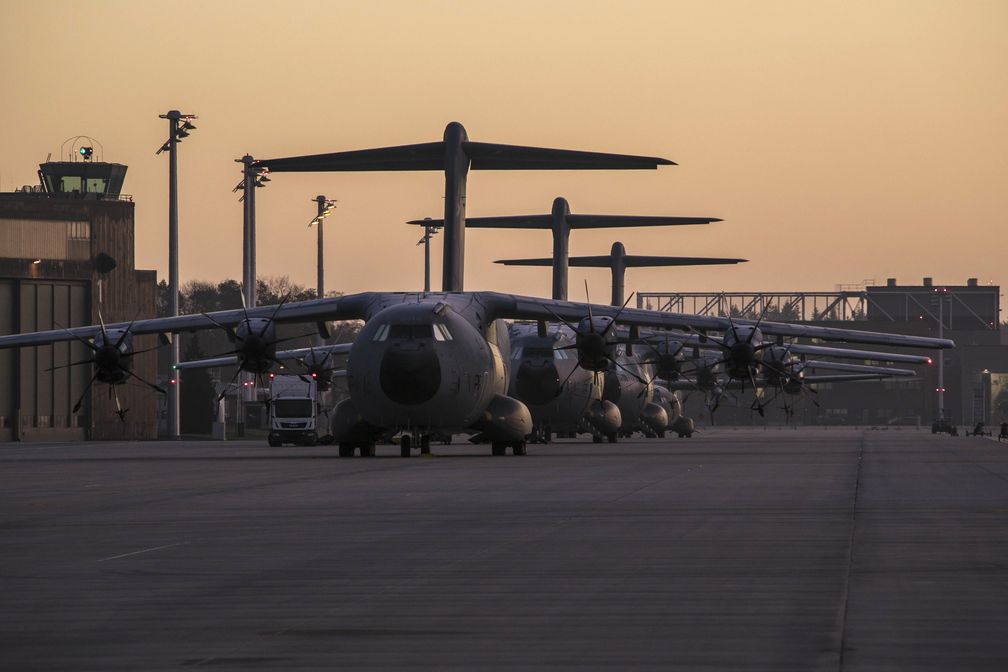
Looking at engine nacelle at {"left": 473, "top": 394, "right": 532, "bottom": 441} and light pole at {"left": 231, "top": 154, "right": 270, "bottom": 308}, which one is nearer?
engine nacelle at {"left": 473, "top": 394, "right": 532, "bottom": 441}

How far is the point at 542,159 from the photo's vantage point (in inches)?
1752

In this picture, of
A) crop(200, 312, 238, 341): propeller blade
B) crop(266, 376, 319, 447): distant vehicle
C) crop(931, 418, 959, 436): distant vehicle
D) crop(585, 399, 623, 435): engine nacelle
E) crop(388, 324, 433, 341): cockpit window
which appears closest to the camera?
crop(388, 324, 433, 341): cockpit window

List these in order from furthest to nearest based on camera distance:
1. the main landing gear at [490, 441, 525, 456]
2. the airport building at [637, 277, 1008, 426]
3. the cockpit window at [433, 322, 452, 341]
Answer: the airport building at [637, 277, 1008, 426], the main landing gear at [490, 441, 525, 456], the cockpit window at [433, 322, 452, 341]

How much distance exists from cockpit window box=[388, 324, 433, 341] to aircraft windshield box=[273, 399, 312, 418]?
32.3 meters

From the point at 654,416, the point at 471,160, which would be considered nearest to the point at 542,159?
the point at 471,160

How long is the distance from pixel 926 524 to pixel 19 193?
84323 mm

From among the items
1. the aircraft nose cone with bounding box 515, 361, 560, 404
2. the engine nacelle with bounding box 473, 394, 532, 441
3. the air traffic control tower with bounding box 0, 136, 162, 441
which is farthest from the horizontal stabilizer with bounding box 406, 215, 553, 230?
the air traffic control tower with bounding box 0, 136, 162, 441

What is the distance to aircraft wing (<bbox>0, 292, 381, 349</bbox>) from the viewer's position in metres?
42.9

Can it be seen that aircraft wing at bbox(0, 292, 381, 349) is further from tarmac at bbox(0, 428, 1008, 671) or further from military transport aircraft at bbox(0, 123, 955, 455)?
tarmac at bbox(0, 428, 1008, 671)

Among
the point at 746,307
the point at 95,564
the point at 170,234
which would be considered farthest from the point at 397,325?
the point at 746,307

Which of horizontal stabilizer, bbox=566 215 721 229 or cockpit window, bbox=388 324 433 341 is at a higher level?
horizontal stabilizer, bbox=566 215 721 229

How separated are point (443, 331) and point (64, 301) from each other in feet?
182

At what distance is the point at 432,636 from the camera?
10312 mm

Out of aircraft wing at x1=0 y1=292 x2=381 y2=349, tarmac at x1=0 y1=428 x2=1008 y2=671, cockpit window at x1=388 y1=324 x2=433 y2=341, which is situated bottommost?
tarmac at x1=0 y1=428 x2=1008 y2=671
